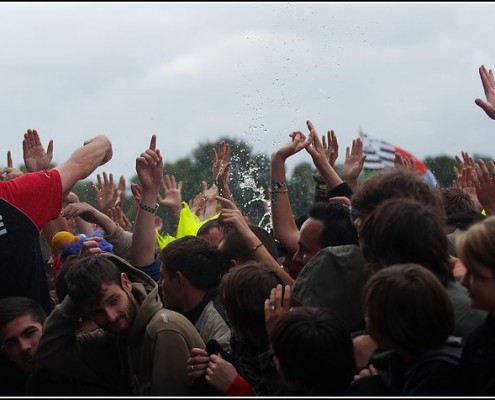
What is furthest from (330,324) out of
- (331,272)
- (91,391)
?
(91,391)

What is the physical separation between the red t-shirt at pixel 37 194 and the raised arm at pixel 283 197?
1252 mm

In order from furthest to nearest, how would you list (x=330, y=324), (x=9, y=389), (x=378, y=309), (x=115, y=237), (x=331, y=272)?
(x=115, y=237) → (x=9, y=389) → (x=331, y=272) → (x=330, y=324) → (x=378, y=309)

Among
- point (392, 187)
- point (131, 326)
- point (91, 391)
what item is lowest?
point (91, 391)

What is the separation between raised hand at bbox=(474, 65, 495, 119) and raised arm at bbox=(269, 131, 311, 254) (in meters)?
1.08

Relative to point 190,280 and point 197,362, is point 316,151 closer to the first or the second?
point 190,280

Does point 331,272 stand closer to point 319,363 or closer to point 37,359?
point 319,363

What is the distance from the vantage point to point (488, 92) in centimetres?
583

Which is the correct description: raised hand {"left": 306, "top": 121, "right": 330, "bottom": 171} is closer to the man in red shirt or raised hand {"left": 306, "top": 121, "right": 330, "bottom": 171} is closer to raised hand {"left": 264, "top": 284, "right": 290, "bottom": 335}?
the man in red shirt

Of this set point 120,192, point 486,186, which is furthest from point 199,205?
point 486,186

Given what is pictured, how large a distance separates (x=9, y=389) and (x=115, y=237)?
6.59 feet

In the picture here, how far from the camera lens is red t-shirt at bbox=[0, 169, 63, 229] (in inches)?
217

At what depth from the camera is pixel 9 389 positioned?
533 cm

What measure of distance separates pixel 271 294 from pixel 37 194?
6.09 ft

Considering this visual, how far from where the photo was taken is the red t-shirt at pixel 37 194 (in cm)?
552
